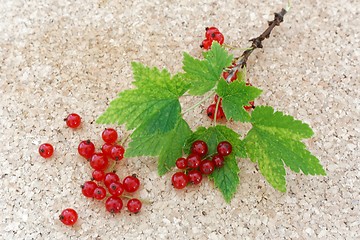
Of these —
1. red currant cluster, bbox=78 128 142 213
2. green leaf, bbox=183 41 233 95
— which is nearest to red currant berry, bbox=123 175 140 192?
red currant cluster, bbox=78 128 142 213

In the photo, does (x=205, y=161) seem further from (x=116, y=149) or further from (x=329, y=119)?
(x=329, y=119)

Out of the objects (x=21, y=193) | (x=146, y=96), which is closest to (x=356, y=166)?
(x=146, y=96)

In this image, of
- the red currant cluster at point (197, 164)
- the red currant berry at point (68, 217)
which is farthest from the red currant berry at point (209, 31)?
the red currant berry at point (68, 217)

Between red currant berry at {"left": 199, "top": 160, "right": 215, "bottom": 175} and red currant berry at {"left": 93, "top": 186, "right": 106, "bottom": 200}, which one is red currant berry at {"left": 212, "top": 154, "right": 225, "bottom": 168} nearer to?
red currant berry at {"left": 199, "top": 160, "right": 215, "bottom": 175}

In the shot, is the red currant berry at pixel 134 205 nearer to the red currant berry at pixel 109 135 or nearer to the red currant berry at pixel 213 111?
the red currant berry at pixel 109 135

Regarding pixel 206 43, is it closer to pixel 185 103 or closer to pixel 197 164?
pixel 185 103

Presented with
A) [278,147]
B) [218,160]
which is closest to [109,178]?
[218,160]

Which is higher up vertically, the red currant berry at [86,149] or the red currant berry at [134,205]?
the red currant berry at [86,149]
